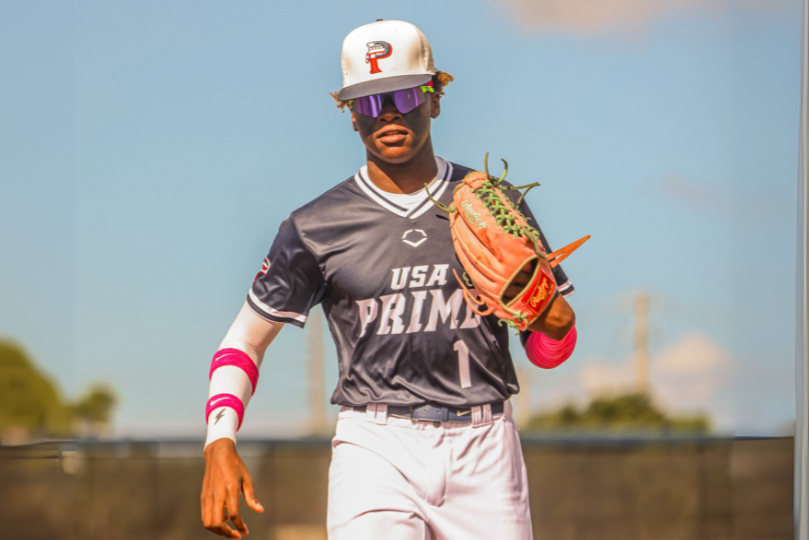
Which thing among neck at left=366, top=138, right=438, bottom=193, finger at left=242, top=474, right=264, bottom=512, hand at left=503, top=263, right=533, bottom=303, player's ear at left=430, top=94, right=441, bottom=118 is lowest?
finger at left=242, top=474, right=264, bottom=512

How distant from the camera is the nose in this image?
2.41 metres

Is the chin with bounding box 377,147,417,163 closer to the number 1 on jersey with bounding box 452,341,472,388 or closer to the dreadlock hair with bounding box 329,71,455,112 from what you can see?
the dreadlock hair with bounding box 329,71,455,112

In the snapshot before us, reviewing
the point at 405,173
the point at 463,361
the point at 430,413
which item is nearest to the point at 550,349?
the point at 463,361

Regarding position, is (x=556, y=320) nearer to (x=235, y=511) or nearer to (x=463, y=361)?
(x=463, y=361)

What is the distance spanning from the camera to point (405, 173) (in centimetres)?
249

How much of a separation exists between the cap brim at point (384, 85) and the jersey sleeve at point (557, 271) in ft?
1.43

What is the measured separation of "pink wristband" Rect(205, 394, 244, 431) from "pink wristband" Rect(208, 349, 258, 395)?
0.30 ft

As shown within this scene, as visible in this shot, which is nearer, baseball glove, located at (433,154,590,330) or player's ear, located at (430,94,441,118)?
baseball glove, located at (433,154,590,330)

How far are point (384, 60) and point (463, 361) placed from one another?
90cm

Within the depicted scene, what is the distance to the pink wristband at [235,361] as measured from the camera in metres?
2.48

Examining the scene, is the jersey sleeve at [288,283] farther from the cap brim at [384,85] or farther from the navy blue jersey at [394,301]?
the cap brim at [384,85]

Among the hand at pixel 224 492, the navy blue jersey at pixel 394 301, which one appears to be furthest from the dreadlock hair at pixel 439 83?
the hand at pixel 224 492

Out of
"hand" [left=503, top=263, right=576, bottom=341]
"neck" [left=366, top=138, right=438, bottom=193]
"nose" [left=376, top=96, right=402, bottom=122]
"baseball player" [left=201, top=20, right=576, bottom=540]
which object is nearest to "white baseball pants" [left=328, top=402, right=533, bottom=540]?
"baseball player" [left=201, top=20, right=576, bottom=540]

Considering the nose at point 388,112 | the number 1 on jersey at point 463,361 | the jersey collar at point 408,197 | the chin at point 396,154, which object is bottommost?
the number 1 on jersey at point 463,361
